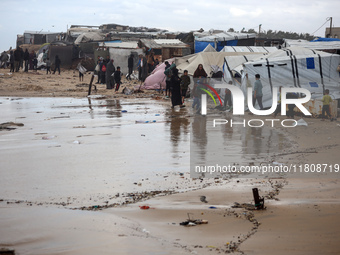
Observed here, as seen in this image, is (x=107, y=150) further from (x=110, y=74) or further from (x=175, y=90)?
(x=110, y=74)

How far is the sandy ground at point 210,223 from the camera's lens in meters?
4.84

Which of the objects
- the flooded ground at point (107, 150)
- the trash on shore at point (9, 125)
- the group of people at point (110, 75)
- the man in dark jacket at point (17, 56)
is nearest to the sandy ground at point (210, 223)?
the flooded ground at point (107, 150)

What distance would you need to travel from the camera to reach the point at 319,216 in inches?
224

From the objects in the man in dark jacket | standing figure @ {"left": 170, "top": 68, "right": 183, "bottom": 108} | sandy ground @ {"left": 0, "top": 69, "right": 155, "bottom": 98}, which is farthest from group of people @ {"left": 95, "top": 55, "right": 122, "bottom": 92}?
standing figure @ {"left": 170, "top": 68, "right": 183, "bottom": 108}

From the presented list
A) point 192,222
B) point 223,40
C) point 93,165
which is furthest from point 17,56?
point 192,222

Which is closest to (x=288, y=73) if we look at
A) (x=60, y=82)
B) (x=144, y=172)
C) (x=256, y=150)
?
(x=256, y=150)

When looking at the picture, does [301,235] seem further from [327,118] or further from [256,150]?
[327,118]

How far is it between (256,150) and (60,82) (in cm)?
2108

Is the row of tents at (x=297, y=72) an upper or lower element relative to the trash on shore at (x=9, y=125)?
upper

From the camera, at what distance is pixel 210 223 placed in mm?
5609

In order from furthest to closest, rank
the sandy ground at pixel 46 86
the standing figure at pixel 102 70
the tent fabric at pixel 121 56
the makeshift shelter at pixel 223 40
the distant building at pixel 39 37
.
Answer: the distant building at pixel 39 37, the tent fabric at pixel 121 56, the makeshift shelter at pixel 223 40, the standing figure at pixel 102 70, the sandy ground at pixel 46 86

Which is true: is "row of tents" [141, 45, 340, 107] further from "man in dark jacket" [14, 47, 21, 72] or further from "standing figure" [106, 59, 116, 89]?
"man in dark jacket" [14, 47, 21, 72]

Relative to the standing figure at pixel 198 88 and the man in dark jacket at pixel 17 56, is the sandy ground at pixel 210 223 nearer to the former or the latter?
the standing figure at pixel 198 88

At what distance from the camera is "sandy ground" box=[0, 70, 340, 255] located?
4844 millimetres
